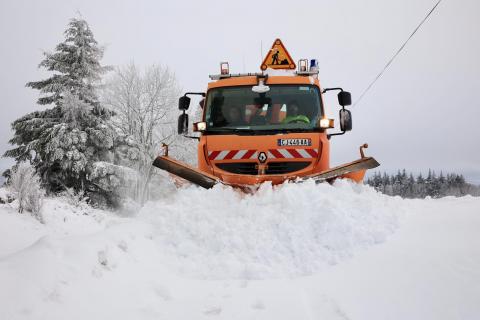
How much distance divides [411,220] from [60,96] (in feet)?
51.3

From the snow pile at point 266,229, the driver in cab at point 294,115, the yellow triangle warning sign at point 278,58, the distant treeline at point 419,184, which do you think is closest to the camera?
the snow pile at point 266,229

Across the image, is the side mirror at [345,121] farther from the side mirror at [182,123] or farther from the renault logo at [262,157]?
the side mirror at [182,123]

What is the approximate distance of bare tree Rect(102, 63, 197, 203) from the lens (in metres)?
24.9

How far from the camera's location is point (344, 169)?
5438mm

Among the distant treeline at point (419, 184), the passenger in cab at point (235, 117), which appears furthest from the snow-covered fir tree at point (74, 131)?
the distant treeline at point (419, 184)

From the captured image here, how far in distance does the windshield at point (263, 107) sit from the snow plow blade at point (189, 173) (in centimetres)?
106

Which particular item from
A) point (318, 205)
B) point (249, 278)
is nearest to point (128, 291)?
point (249, 278)

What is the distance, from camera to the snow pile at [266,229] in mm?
3676

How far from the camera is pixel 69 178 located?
16.0 metres

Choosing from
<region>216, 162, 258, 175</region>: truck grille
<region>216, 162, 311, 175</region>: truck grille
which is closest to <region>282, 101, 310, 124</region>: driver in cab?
<region>216, 162, 311, 175</region>: truck grille

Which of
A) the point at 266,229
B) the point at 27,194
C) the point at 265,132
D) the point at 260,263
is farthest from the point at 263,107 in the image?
the point at 27,194

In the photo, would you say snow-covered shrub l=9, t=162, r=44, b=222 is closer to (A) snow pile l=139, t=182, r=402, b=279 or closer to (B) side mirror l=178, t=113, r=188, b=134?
(B) side mirror l=178, t=113, r=188, b=134

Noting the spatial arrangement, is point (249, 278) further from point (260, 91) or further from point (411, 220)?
point (260, 91)

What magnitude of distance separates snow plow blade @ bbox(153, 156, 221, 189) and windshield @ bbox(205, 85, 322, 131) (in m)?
1.06
